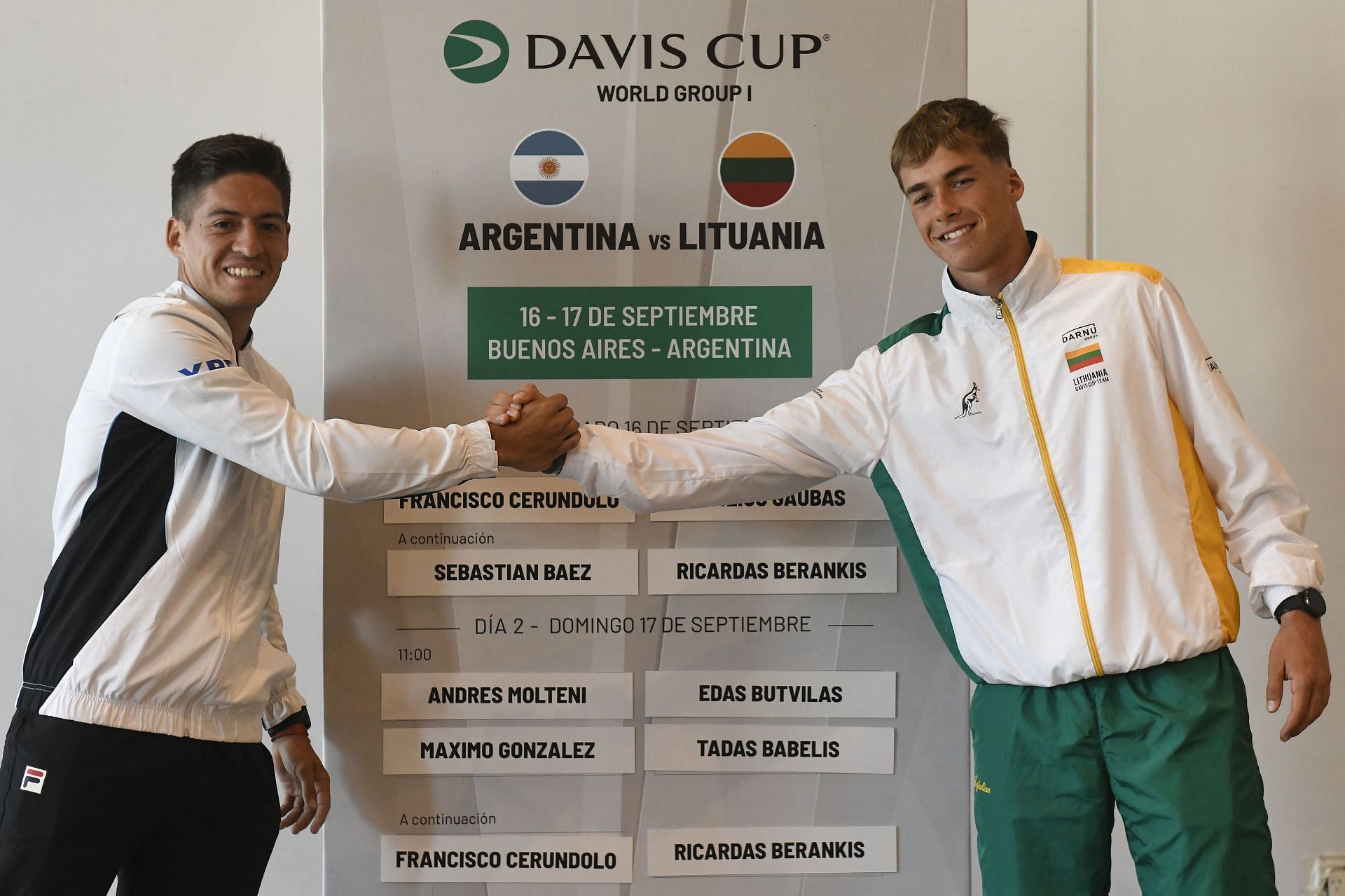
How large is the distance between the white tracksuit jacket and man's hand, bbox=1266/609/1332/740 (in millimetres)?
1239

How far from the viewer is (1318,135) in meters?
2.32

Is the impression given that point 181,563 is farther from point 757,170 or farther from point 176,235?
point 757,170

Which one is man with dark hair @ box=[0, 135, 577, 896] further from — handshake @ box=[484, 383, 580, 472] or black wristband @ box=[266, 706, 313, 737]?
black wristband @ box=[266, 706, 313, 737]

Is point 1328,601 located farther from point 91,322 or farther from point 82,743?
point 91,322

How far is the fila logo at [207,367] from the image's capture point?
5.08 ft

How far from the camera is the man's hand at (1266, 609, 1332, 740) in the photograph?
1.50 m

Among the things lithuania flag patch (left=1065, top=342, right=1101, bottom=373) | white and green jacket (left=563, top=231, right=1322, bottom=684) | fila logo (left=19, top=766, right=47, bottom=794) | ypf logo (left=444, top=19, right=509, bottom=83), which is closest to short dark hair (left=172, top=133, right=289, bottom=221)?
ypf logo (left=444, top=19, right=509, bottom=83)

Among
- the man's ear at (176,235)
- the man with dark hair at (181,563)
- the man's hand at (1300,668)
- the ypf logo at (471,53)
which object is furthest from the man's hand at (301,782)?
the man's hand at (1300,668)

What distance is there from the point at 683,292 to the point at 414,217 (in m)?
0.53

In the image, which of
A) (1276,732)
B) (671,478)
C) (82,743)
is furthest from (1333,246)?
(82,743)

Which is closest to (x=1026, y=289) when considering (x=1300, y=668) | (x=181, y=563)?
(x=1300, y=668)

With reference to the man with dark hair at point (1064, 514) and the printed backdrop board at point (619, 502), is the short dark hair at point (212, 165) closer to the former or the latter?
the printed backdrop board at point (619, 502)

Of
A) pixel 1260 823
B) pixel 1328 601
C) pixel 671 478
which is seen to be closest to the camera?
pixel 1260 823

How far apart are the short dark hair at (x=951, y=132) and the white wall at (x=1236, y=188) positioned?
0.65 meters
